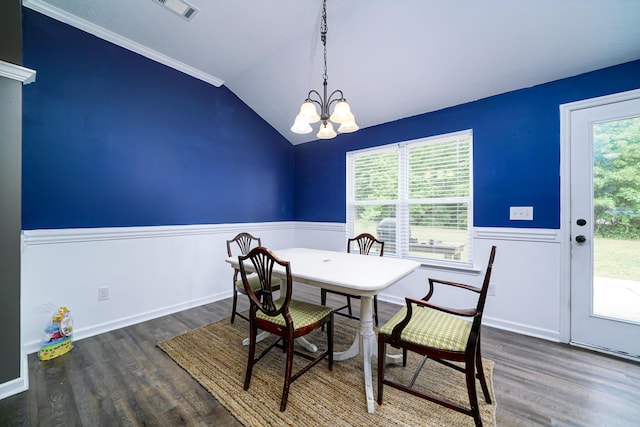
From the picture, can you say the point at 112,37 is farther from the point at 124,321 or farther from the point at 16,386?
the point at 16,386

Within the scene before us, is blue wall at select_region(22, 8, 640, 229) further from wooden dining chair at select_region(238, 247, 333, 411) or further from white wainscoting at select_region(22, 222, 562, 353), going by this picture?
wooden dining chair at select_region(238, 247, 333, 411)

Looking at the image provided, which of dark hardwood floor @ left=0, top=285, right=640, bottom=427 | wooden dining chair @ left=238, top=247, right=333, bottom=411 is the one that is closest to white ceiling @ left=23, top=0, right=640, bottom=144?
wooden dining chair @ left=238, top=247, right=333, bottom=411

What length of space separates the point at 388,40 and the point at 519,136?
1530 millimetres

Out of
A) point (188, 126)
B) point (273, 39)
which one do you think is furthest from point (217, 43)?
point (188, 126)

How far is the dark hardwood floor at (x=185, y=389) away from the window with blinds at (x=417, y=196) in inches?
42.6

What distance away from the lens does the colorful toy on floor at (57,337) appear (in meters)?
2.07

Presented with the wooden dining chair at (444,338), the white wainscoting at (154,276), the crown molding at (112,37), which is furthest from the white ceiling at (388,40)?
the wooden dining chair at (444,338)

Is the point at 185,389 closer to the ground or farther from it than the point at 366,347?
closer to the ground

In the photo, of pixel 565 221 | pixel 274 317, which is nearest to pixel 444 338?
pixel 274 317

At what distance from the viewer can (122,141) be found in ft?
8.73

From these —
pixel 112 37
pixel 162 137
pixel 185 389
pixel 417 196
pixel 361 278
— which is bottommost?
pixel 185 389

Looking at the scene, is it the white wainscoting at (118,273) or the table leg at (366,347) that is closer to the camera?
the table leg at (366,347)

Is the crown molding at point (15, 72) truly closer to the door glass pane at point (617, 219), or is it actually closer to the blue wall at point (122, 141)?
the blue wall at point (122, 141)

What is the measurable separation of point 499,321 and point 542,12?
2632 millimetres
